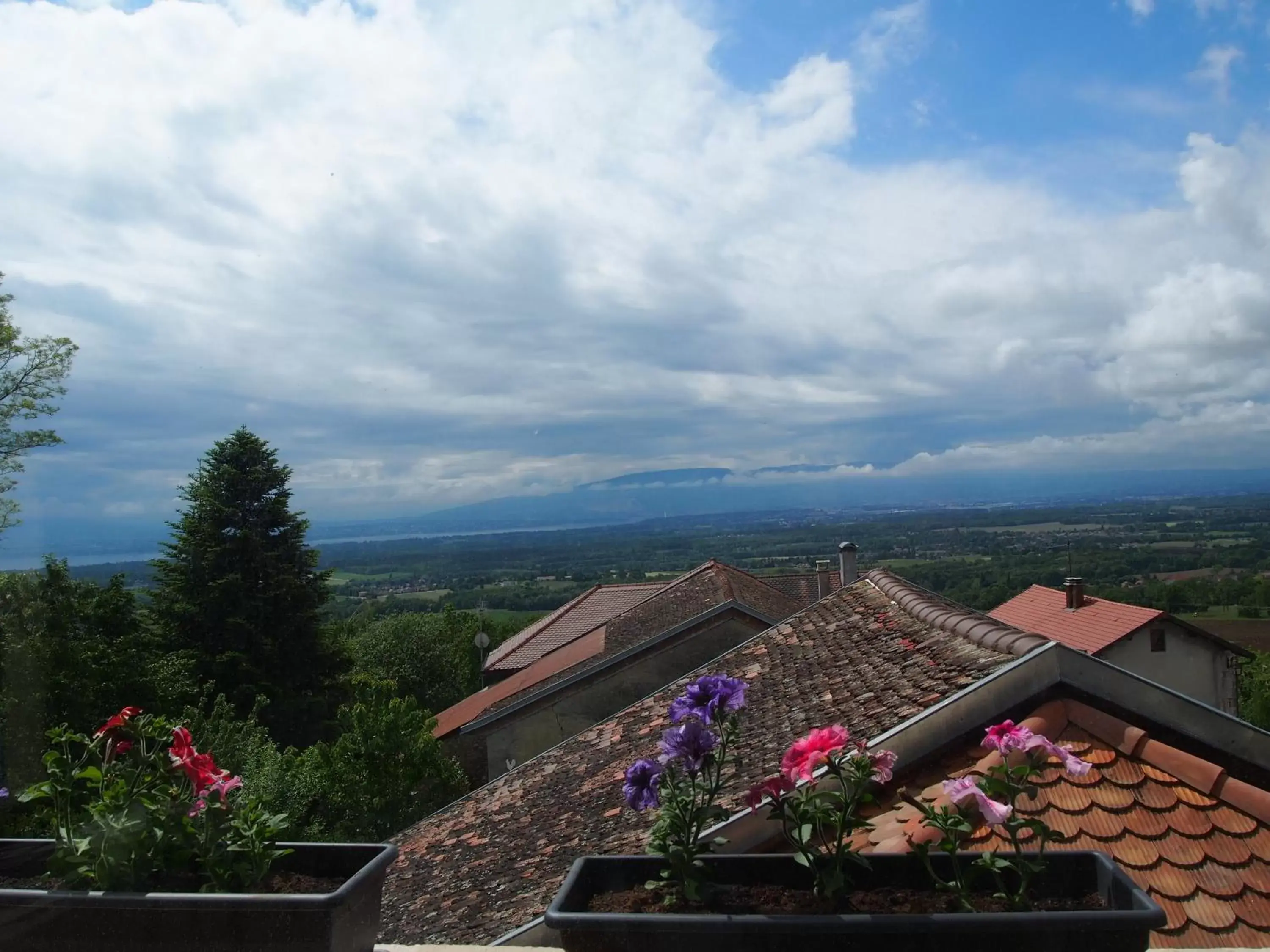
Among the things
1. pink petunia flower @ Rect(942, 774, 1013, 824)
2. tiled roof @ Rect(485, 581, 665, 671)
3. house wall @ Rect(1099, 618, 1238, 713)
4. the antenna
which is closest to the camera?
pink petunia flower @ Rect(942, 774, 1013, 824)

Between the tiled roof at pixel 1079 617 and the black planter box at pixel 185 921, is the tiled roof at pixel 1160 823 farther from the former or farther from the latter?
the tiled roof at pixel 1079 617

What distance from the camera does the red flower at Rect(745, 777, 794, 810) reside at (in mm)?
1900

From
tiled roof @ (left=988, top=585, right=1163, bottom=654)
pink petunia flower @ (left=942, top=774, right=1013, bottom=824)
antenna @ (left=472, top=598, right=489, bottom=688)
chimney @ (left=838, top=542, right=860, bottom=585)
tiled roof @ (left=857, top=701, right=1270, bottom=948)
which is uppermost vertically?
pink petunia flower @ (left=942, top=774, right=1013, bottom=824)

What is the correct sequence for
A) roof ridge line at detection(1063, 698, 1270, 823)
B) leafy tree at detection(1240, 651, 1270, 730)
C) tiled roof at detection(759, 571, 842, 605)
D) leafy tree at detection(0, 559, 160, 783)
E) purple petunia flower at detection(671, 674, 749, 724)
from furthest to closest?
leafy tree at detection(1240, 651, 1270, 730), tiled roof at detection(759, 571, 842, 605), leafy tree at detection(0, 559, 160, 783), roof ridge line at detection(1063, 698, 1270, 823), purple petunia flower at detection(671, 674, 749, 724)

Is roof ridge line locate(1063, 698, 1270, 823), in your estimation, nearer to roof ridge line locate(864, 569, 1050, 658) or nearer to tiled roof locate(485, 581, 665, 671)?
roof ridge line locate(864, 569, 1050, 658)

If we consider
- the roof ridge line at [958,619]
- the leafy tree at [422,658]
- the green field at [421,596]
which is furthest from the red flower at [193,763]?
the green field at [421,596]

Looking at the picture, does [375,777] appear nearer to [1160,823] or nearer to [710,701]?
[1160,823]

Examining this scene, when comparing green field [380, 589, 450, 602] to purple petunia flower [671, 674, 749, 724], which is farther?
green field [380, 589, 450, 602]

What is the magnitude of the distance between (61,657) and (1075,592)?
22.2m

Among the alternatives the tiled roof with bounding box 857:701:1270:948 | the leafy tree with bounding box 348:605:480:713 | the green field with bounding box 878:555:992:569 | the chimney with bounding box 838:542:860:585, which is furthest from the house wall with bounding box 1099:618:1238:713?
the leafy tree with bounding box 348:605:480:713

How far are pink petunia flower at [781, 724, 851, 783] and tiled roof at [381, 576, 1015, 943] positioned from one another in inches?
102

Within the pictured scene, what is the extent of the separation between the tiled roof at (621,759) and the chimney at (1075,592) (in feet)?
49.3

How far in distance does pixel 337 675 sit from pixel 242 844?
27.8 m

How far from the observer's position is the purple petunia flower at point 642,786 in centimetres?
203
